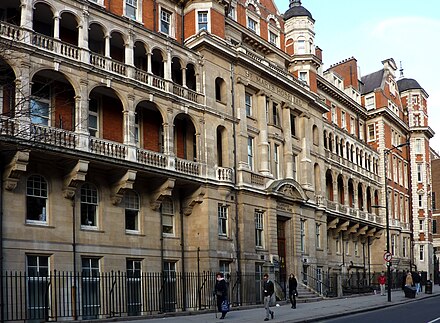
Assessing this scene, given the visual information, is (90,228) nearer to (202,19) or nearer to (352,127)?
(202,19)

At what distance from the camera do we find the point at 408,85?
2808 inches

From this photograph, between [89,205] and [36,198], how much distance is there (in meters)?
2.78

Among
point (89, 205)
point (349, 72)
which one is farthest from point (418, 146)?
point (89, 205)

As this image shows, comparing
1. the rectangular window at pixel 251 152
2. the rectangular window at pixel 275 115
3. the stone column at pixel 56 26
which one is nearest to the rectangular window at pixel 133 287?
the rectangular window at pixel 251 152

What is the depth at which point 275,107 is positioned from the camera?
3853 cm

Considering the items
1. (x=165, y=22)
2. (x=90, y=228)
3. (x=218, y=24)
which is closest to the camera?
(x=90, y=228)

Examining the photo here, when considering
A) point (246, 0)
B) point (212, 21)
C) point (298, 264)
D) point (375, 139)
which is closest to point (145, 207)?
point (212, 21)

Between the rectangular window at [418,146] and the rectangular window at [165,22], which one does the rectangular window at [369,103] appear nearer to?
the rectangular window at [418,146]

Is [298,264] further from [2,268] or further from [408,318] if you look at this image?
[2,268]

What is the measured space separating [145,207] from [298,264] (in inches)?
544

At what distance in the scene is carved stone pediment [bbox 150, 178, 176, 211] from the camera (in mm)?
28312

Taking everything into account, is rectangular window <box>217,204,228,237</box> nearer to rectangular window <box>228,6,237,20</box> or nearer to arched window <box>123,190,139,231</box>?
arched window <box>123,190,139,231</box>

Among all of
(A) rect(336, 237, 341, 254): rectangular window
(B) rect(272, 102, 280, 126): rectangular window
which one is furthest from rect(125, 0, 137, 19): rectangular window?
(A) rect(336, 237, 341, 254): rectangular window

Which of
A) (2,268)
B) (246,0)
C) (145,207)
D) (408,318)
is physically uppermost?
(246,0)
